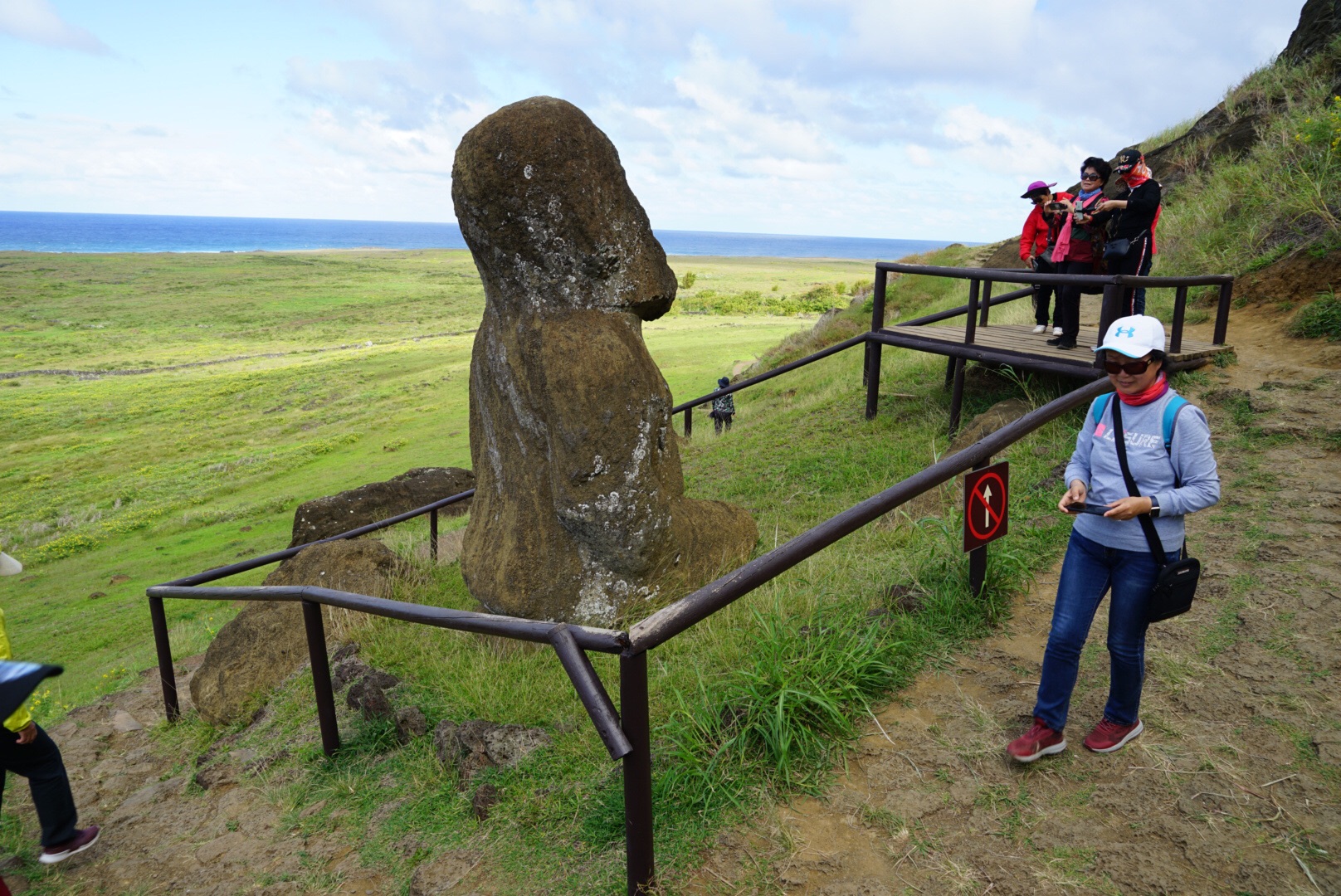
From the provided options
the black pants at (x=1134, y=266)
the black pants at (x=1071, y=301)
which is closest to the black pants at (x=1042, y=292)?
the black pants at (x=1071, y=301)

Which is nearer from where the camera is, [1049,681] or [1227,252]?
[1049,681]

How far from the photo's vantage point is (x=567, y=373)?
609 cm

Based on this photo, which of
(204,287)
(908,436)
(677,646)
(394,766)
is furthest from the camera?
(204,287)

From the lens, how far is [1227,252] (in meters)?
11.6

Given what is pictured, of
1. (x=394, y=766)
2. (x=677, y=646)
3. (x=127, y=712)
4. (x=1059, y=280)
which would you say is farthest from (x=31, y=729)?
(x=1059, y=280)

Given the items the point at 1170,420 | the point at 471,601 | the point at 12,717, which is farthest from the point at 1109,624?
the point at 471,601

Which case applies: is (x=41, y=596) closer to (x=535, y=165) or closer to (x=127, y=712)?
(x=127, y=712)

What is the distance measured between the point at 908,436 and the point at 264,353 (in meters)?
42.0

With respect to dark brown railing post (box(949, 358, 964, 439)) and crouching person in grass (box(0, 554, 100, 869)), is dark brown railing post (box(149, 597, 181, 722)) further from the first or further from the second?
dark brown railing post (box(949, 358, 964, 439))

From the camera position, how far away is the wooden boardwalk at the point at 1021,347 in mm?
8188

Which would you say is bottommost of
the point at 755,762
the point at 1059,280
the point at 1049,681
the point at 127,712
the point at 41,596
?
the point at 41,596

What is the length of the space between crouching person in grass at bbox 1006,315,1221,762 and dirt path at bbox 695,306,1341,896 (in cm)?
21

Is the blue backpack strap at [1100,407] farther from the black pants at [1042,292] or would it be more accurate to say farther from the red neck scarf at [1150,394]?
the black pants at [1042,292]

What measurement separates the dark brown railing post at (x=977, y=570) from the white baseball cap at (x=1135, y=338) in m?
1.58
